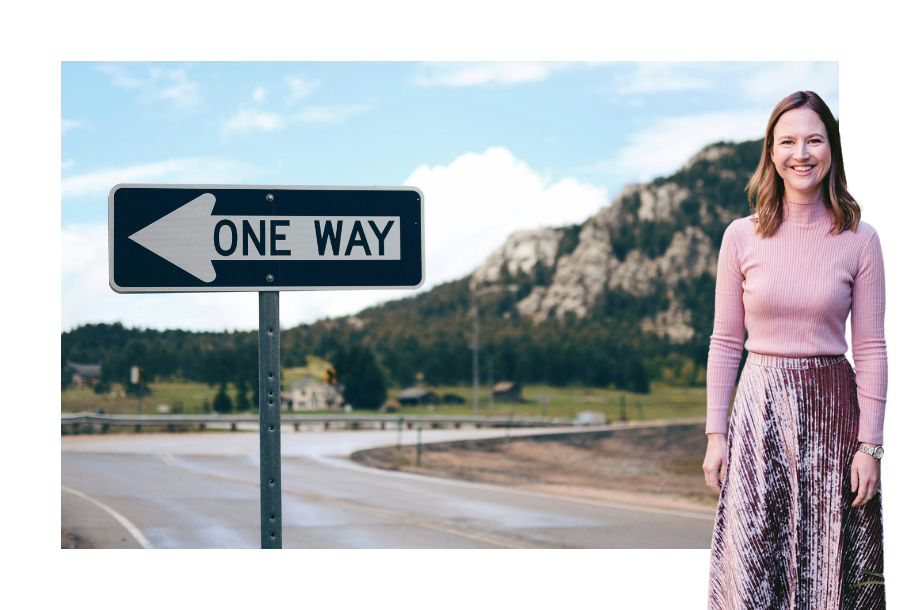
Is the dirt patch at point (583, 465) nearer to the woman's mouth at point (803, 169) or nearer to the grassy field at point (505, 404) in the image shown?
the woman's mouth at point (803, 169)

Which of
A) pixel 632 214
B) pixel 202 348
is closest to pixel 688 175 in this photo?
pixel 632 214

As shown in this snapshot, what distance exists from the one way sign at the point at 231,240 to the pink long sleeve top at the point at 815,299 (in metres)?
1.10

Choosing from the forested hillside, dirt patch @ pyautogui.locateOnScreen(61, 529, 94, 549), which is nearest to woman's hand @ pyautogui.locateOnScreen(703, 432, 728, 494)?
dirt patch @ pyautogui.locateOnScreen(61, 529, 94, 549)

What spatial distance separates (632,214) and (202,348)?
98206 mm

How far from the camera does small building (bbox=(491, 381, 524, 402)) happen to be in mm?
100000

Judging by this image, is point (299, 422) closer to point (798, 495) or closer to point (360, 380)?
point (798, 495)

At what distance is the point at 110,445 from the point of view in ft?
118

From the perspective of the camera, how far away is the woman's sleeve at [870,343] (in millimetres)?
2121

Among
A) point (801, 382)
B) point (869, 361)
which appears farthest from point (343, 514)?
point (869, 361)

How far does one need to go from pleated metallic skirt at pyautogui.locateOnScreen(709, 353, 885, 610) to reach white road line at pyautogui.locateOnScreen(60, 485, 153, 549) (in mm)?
8944

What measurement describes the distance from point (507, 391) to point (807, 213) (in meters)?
101

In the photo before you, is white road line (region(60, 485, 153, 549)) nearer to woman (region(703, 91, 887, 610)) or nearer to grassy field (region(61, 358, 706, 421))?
woman (region(703, 91, 887, 610))

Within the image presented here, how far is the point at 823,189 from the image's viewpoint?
2.22m

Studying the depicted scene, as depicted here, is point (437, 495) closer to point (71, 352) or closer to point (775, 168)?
point (775, 168)
